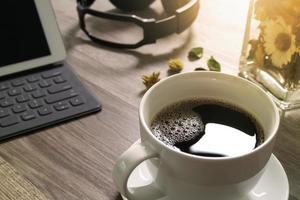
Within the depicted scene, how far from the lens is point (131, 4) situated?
0.71 m

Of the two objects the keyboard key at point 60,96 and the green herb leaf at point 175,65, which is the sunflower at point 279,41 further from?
the keyboard key at point 60,96

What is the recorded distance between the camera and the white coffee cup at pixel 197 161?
1.07 ft

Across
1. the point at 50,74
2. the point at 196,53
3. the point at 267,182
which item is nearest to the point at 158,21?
the point at 196,53

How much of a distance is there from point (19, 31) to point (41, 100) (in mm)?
113

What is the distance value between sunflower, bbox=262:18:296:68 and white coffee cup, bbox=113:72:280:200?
0.10m

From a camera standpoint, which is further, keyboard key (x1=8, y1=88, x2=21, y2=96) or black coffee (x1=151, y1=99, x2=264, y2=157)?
keyboard key (x1=8, y1=88, x2=21, y2=96)

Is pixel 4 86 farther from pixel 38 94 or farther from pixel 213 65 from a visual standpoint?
pixel 213 65

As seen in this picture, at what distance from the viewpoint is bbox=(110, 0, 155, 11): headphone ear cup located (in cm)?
71

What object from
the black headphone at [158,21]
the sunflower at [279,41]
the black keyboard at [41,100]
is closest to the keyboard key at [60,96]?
the black keyboard at [41,100]

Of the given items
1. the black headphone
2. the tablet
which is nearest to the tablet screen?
the tablet

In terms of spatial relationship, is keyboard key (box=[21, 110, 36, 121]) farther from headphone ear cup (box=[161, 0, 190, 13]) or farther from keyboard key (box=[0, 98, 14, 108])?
headphone ear cup (box=[161, 0, 190, 13])

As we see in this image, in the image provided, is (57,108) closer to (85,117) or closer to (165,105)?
(85,117)

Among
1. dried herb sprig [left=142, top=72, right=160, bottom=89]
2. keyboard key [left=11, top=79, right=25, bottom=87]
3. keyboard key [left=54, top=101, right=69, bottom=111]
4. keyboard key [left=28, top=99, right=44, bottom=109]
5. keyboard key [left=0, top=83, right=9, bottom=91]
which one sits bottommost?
dried herb sprig [left=142, top=72, right=160, bottom=89]

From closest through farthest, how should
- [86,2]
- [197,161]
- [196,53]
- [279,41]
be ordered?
[197,161] < [279,41] < [196,53] < [86,2]
